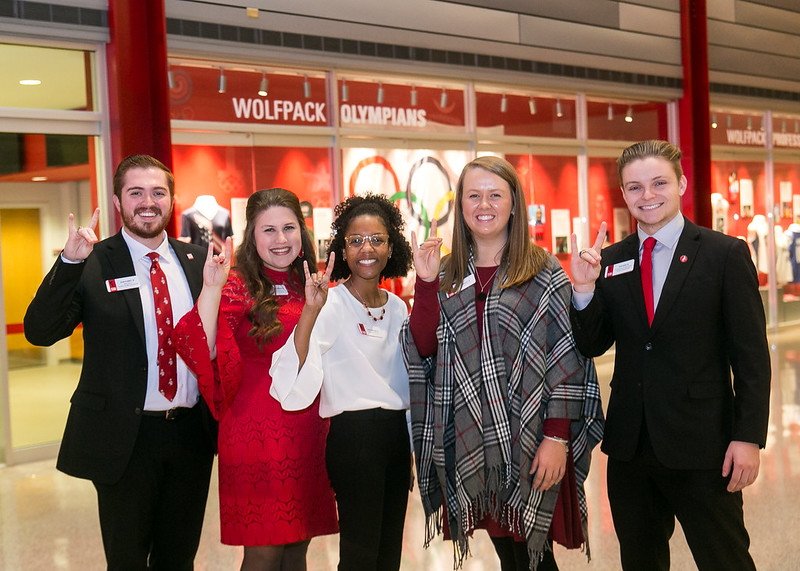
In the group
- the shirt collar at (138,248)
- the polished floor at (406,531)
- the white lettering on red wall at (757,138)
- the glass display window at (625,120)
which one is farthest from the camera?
the white lettering on red wall at (757,138)

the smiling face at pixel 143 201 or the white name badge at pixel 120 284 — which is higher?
the smiling face at pixel 143 201

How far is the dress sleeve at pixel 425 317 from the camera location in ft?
8.83

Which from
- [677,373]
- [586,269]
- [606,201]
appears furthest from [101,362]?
[606,201]

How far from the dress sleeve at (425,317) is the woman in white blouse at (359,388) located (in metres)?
0.17

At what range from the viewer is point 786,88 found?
12016 millimetres

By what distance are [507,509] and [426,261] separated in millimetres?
847

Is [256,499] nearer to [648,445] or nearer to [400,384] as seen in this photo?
[400,384]

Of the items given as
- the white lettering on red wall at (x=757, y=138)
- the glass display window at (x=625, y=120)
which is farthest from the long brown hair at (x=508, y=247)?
the white lettering on red wall at (x=757, y=138)

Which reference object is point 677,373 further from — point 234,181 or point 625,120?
point 625,120

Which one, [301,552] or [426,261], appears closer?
[426,261]

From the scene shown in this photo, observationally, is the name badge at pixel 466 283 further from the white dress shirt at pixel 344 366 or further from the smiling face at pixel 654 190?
the smiling face at pixel 654 190

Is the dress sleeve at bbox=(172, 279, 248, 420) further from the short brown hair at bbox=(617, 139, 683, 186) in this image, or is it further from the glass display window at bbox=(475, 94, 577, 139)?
the glass display window at bbox=(475, 94, 577, 139)

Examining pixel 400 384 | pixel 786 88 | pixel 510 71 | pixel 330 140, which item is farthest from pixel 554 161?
pixel 400 384

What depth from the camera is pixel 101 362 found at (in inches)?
113
